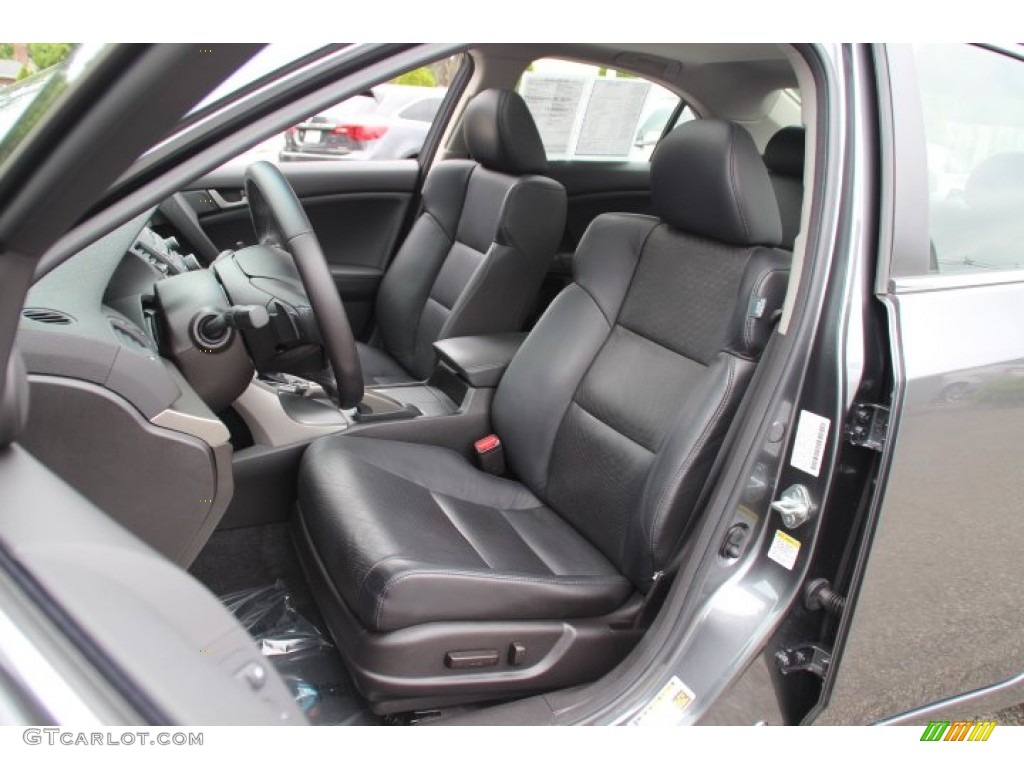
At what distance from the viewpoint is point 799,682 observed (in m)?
1.39

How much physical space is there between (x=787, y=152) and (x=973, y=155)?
1085 mm

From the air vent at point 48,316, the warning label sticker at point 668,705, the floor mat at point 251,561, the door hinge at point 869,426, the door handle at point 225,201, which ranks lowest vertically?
the floor mat at point 251,561

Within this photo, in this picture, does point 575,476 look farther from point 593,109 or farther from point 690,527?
point 593,109

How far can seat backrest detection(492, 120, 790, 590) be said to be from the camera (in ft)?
5.24

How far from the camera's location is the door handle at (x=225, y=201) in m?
3.14

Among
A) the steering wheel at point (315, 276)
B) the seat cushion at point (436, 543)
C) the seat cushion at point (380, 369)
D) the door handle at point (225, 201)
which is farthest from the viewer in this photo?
the door handle at point (225, 201)

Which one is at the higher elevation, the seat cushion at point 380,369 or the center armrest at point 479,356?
the center armrest at point 479,356

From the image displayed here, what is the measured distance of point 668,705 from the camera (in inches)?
53.4

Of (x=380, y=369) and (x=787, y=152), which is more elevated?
(x=787, y=152)

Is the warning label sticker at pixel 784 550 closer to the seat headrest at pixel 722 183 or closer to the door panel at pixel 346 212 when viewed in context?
the seat headrest at pixel 722 183

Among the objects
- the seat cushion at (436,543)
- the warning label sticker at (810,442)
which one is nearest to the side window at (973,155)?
the warning label sticker at (810,442)

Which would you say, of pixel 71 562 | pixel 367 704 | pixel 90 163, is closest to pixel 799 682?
pixel 367 704
